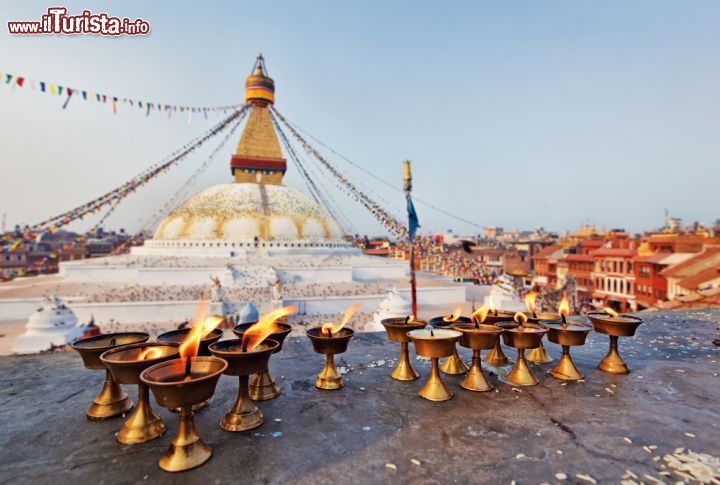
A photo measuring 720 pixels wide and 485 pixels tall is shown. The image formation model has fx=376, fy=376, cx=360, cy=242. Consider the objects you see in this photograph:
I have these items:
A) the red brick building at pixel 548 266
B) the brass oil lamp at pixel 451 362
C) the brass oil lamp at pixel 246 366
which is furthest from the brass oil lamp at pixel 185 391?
the red brick building at pixel 548 266

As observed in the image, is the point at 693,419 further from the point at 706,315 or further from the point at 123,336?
the point at 706,315

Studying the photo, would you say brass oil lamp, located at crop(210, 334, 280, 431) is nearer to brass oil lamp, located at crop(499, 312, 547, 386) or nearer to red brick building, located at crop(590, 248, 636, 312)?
brass oil lamp, located at crop(499, 312, 547, 386)

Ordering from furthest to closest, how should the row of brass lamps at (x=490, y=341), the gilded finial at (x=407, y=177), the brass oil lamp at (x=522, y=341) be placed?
the gilded finial at (x=407, y=177)
the brass oil lamp at (x=522, y=341)
the row of brass lamps at (x=490, y=341)

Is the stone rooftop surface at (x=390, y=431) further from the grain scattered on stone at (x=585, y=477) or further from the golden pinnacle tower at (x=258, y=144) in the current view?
the golden pinnacle tower at (x=258, y=144)

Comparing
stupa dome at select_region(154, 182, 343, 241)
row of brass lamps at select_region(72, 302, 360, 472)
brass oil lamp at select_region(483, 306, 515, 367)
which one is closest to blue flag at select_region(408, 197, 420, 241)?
brass oil lamp at select_region(483, 306, 515, 367)

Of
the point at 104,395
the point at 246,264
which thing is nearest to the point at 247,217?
the point at 246,264

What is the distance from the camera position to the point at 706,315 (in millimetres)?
5008

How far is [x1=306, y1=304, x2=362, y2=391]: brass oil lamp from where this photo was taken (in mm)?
2318

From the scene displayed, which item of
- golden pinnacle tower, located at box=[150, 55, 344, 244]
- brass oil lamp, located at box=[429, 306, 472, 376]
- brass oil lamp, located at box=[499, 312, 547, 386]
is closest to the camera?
brass oil lamp, located at box=[499, 312, 547, 386]

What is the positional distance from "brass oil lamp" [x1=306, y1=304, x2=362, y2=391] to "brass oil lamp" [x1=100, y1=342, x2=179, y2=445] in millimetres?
810

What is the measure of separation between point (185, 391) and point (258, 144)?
2318 centimetres

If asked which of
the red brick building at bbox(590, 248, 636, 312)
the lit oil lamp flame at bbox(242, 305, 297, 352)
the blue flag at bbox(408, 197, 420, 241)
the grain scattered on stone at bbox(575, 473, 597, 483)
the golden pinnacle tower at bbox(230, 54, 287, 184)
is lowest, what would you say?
the red brick building at bbox(590, 248, 636, 312)

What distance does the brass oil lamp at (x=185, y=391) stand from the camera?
1.41 metres

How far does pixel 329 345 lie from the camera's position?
2.34m
